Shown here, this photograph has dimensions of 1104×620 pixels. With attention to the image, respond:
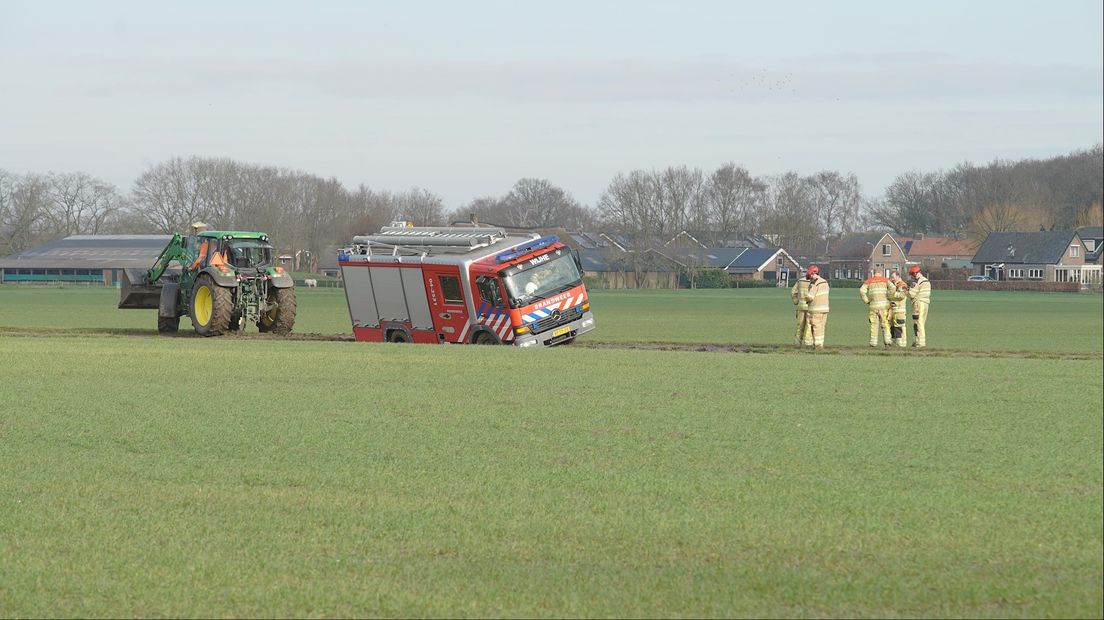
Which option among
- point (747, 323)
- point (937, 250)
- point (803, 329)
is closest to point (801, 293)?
point (803, 329)

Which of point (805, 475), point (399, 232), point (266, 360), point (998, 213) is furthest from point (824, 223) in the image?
point (805, 475)

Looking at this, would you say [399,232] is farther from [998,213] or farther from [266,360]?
[998,213]

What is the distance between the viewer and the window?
28.0 m

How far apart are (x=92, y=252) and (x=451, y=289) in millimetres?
102798

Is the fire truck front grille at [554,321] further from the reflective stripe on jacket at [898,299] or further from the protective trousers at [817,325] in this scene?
the reflective stripe on jacket at [898,299]

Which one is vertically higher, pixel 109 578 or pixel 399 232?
pixel 399 232

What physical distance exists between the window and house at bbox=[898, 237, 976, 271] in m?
118

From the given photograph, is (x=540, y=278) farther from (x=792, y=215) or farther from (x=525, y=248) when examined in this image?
(x=792, y=215)

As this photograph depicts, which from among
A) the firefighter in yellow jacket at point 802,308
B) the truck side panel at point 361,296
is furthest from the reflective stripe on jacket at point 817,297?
the truck side panel at point 361,296

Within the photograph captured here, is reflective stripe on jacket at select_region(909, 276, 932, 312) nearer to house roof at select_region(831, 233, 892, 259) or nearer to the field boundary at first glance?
the field boundary

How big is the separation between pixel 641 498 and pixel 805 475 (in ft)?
4.72

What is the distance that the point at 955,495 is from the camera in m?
9.30

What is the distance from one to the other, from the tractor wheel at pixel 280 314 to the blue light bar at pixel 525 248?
20.2 ft

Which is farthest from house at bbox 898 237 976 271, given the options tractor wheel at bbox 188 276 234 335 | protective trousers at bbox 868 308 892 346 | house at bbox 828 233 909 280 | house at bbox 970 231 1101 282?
tractor wheel at bbox 188 276 234 335
